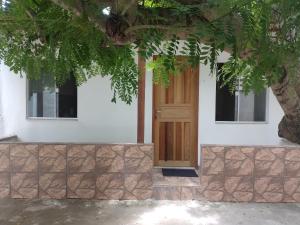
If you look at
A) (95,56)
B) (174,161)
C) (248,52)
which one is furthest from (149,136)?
(248,52)

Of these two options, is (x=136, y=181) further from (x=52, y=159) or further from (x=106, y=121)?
(x=106, y=121)

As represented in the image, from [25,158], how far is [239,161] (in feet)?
12.4

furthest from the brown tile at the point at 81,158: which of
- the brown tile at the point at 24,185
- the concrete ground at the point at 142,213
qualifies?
the brown tile at the point at 24,185

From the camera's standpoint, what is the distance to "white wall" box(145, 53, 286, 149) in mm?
8250

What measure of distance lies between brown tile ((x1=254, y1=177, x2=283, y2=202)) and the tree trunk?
873 millimetres

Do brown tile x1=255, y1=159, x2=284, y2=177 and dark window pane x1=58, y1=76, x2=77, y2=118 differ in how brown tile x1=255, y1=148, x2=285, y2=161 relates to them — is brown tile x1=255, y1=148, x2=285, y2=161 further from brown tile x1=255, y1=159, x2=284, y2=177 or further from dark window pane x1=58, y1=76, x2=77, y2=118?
dark window pane x1=58, y1=76, x2=77, y2=118

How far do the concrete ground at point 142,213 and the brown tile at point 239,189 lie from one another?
0.13 metres

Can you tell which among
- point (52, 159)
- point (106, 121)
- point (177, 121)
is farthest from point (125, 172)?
point (177, 121)

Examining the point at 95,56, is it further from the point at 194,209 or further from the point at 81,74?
the point at 194,209

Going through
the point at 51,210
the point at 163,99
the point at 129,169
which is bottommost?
the point at 51,210

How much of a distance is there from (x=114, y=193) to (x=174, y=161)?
236 centimetres

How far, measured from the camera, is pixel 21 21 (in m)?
2.77

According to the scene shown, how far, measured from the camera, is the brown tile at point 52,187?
6.46 meters

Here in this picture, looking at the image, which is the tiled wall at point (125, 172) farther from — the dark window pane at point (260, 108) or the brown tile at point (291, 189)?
Result: the dark window pane at point (260, 108)
